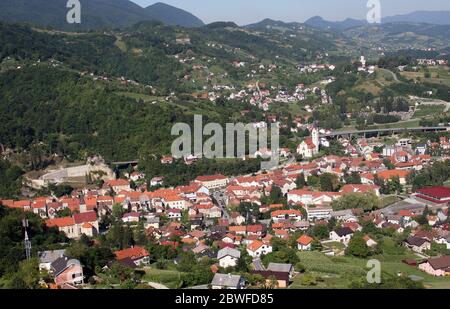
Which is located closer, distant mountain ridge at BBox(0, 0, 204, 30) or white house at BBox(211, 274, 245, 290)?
white house at BBox(211, 274, 245, 290)

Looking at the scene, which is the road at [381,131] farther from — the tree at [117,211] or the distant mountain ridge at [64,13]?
the distant mountain ridge at [64,13]

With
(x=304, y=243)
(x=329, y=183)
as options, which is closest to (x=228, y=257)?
(x=304, y=243)

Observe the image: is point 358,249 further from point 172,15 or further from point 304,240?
point 172,15

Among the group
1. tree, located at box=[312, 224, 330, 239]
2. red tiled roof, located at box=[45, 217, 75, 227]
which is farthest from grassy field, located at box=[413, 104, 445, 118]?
red tiled roof, located at box=[45, 217, 75, 227]

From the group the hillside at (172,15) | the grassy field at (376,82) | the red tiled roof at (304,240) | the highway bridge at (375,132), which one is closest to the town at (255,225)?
the red tiled roof at (304,240)

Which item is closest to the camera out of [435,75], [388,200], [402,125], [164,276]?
[164,276]

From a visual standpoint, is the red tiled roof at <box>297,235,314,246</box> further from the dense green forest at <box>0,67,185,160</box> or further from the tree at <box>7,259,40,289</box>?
the dense green forest at <box>0,67,185,160</box>
